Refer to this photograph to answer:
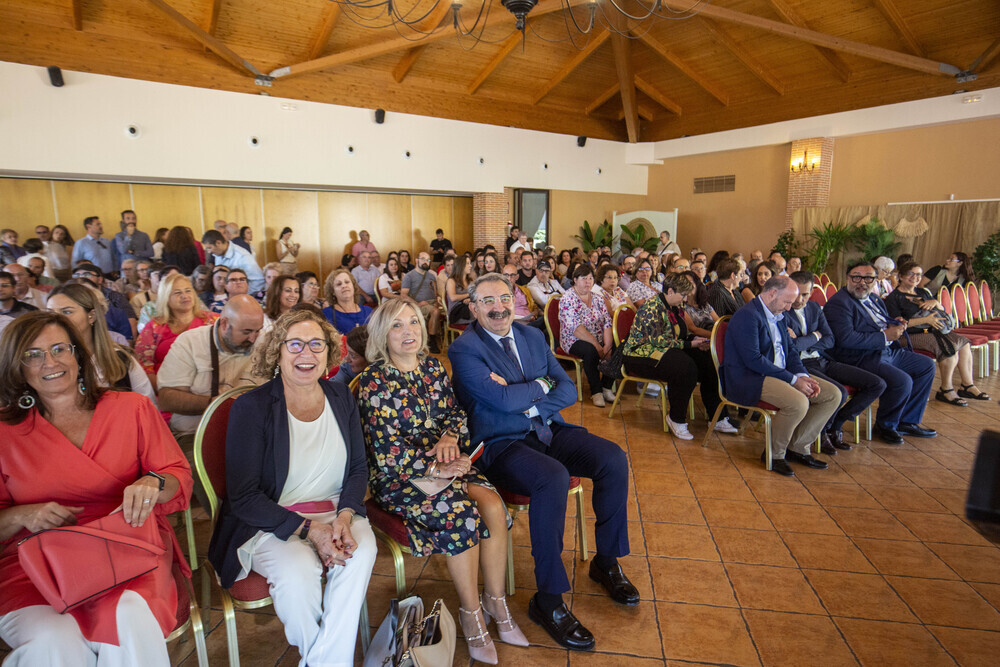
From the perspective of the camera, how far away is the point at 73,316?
234 centimetres

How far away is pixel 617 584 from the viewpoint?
7.45 feet

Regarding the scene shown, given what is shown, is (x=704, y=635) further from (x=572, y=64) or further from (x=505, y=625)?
(x=572, y=64)

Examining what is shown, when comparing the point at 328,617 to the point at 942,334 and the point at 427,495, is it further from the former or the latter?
the point at 942,334

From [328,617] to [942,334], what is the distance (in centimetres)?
528

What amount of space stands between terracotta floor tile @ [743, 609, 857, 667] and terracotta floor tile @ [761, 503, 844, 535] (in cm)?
70

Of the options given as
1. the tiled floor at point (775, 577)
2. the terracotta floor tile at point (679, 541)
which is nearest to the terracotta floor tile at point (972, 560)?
the tiled floor at point (775, 577)

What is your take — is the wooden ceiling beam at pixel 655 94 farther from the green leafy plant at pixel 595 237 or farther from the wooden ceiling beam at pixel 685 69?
the green leafy plant at pixel 595 237

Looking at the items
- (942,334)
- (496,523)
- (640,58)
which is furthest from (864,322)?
(640,58)

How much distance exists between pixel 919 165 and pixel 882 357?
25.8 feet

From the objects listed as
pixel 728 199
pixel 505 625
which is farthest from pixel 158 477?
pixel 728 199

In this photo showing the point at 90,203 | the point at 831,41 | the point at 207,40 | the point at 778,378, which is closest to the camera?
the point at 778,378

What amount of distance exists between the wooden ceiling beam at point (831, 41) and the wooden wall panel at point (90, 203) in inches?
349

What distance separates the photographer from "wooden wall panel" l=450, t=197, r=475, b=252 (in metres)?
11.8

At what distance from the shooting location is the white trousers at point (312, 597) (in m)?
1.64
